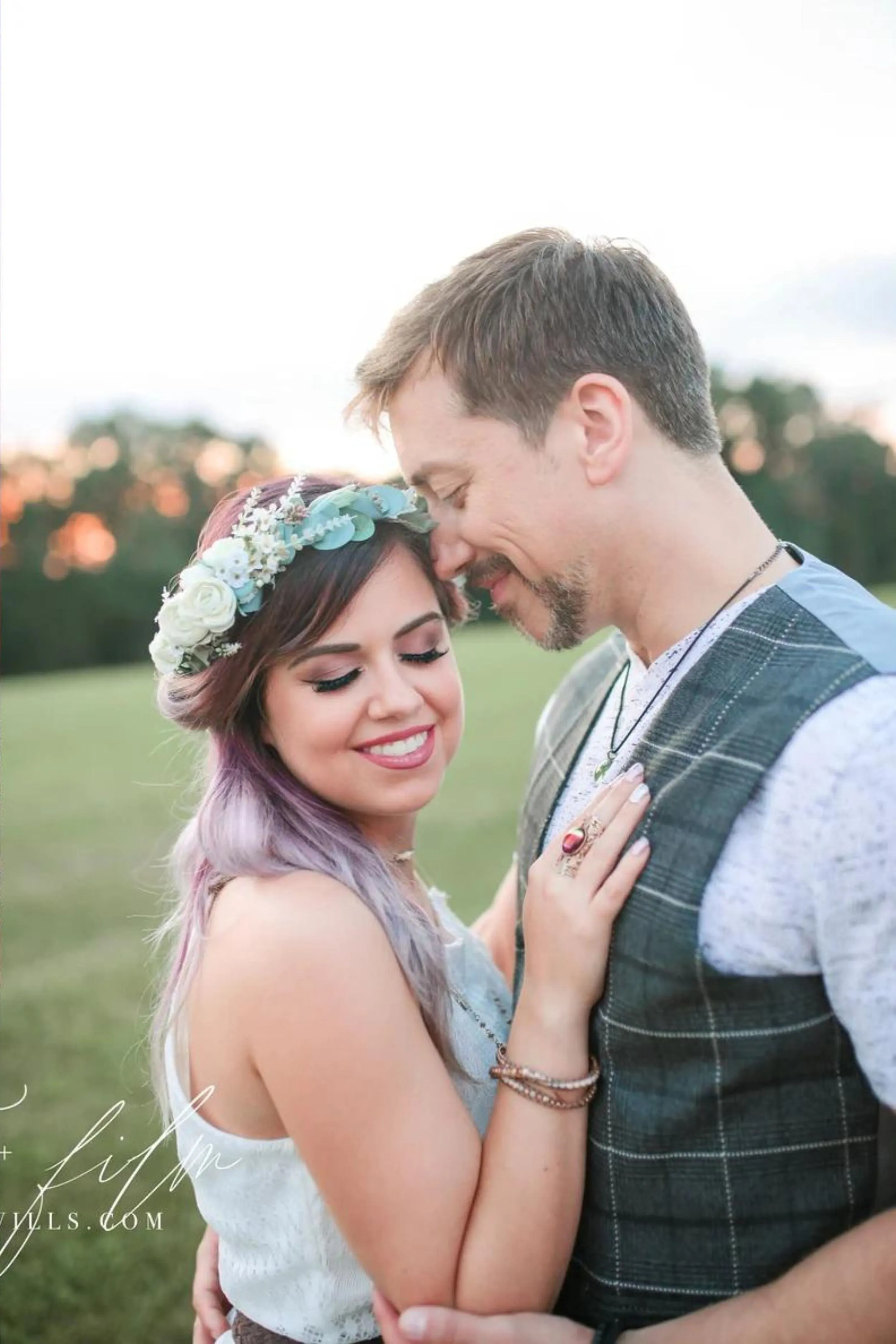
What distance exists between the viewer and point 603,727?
289 centimetres

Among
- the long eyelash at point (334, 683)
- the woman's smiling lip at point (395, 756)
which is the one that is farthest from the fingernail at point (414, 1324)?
the long eyelash at point (334, 683)

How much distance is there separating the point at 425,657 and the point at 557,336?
0.77 meters

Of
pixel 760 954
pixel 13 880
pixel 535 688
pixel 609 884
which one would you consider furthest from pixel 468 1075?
Result: pixel 535 688

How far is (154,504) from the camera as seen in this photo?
44031 millimetres

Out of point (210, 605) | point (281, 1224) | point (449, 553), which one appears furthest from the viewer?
point (449, 553)

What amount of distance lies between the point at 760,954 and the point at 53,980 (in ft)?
20.4

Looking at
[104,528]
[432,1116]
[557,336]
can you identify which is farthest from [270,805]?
[104,528]

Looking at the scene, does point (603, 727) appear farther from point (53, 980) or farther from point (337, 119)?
point (53, 980)

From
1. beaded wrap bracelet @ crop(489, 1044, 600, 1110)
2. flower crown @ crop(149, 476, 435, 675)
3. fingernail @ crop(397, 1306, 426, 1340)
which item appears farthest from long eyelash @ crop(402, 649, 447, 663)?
fingernail @ crop(397, 1306, 426, 1340)

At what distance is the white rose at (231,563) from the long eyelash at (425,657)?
1.32 feet

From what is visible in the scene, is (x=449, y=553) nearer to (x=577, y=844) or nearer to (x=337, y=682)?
(x=337, y=682)

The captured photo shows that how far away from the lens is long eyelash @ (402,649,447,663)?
2.64m

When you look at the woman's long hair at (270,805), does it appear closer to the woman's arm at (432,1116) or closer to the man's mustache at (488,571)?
the man's mustache at (488,571)

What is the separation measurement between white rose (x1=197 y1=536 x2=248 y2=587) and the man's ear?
2.50 ft
